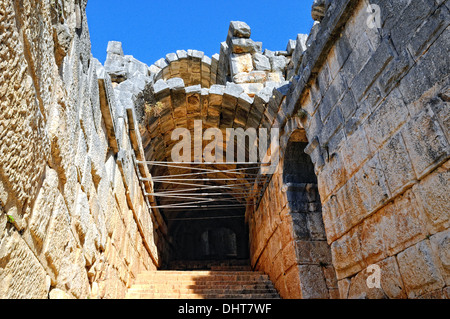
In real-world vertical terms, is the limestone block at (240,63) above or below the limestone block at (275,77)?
above

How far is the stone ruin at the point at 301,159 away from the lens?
2.09 m

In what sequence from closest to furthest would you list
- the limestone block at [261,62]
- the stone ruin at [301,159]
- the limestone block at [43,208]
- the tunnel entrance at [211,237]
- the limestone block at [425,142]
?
the stone ruin at [301,159] < the limestone block at [43,208] < the limestone block at [425,142] < the limestone block at [261,62] < the tunnel entrance at [211,237]

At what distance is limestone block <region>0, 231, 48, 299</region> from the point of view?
182 cm

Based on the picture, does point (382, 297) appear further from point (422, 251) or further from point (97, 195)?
point (97, 195)

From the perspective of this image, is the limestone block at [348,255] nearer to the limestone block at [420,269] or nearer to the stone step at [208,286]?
the limestone block at [420,269]

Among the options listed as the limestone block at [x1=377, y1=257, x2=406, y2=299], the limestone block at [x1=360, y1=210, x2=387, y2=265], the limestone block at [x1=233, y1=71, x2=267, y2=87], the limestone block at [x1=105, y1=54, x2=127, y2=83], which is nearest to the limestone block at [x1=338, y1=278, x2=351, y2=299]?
the limestone block at [x1=360, y1=210, x2=387, y2=265]

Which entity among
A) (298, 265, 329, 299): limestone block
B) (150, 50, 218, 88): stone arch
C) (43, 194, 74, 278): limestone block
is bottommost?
(43, 194, 74, 278): limestone block

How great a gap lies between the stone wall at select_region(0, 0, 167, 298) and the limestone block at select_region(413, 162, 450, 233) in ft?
9.60

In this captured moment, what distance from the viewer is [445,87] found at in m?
2.63

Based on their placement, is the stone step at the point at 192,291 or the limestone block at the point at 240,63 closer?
the stone step at the point at 192,291

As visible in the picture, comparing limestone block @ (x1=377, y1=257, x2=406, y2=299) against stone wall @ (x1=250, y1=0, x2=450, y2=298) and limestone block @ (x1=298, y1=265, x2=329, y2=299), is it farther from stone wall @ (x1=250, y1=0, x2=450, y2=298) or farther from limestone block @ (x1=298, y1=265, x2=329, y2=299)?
limestone block @ (x1=298, y1=265, x2=329, y2=299)

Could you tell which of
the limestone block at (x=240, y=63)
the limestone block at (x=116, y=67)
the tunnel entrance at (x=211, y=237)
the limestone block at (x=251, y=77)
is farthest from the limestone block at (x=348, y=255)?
the tunnel entrance at (x=211, y=237)

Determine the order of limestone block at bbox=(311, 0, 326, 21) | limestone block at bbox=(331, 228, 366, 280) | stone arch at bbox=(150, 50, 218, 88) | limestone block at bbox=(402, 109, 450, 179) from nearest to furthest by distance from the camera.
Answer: limestone block at bbox=(402, 109, 450, 179) < limestone block at bbox=(331, 228, 366, 280) < limestone block at bbox=(311, 0, 326, 21) < stone arch at bbox=(150, 50, 218, 88)

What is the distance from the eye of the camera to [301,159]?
6785mm
